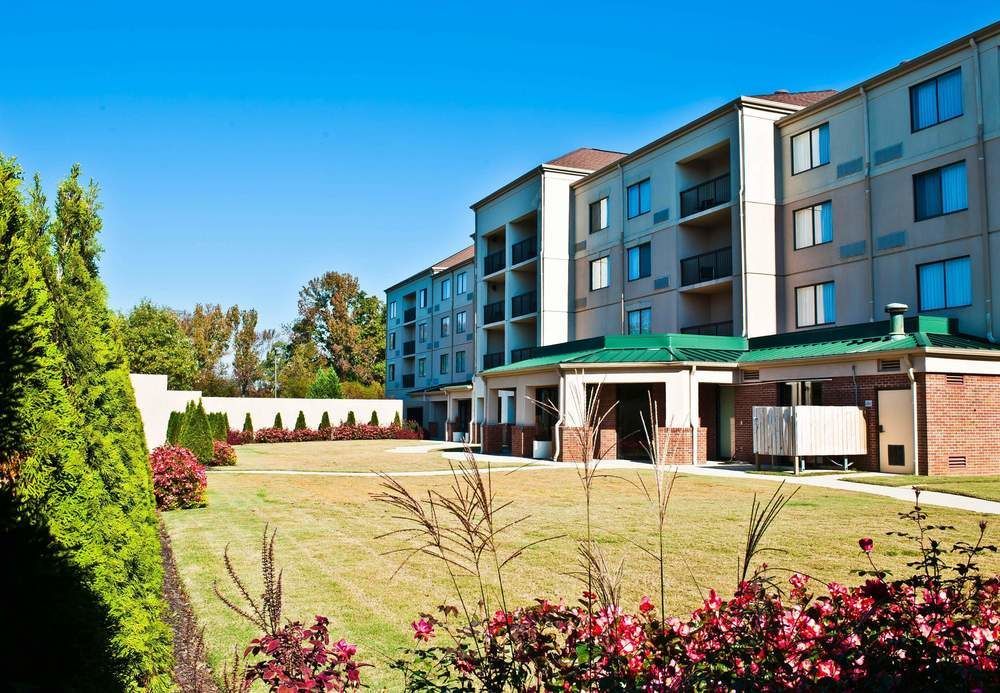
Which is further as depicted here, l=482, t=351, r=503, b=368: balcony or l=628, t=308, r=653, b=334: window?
l=482, t=351, r=503, b=368: balcony

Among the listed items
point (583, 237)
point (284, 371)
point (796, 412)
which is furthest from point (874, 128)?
point (284, 371)

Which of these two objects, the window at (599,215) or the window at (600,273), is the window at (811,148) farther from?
the window at (600,273)

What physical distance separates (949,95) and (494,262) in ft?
86.1

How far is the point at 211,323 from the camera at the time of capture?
76.5 meters

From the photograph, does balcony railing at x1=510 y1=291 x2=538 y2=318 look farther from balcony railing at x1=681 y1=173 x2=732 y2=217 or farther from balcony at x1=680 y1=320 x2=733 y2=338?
balcony railing at x1=681 y1=173 x2=732 y2=217

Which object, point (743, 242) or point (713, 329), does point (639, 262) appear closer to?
point (713, 329)

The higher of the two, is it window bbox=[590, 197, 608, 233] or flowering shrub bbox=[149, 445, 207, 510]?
window bbox=[590, 197, 608, 233]

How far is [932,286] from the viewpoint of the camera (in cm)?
2366

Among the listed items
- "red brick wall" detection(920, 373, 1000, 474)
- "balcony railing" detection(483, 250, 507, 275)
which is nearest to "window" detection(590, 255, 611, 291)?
"balcony railing" detection(483, 250, 507, 275)

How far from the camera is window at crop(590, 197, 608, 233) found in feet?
123

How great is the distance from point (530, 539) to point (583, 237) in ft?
96.5

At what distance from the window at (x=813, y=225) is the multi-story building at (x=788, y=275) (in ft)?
0.22

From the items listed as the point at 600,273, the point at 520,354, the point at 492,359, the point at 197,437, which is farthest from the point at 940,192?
the point at 492,359

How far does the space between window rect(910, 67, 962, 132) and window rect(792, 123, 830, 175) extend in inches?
134
